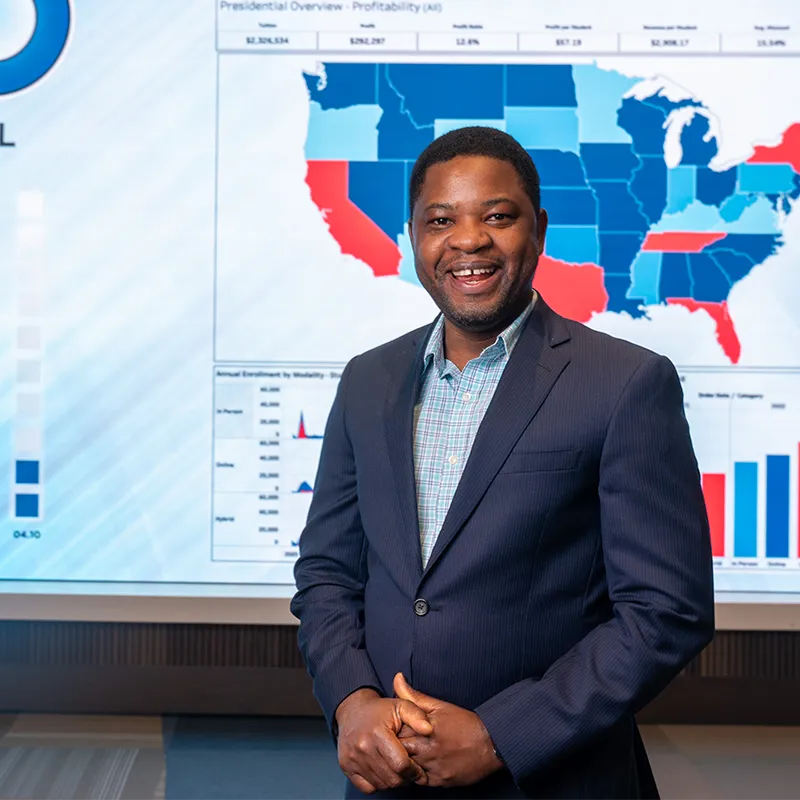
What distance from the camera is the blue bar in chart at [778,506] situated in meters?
2.28

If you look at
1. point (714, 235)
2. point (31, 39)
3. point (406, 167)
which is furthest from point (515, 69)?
point (31, 39)

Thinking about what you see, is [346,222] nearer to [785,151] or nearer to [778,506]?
[785,151]

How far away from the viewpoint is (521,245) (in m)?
1.14

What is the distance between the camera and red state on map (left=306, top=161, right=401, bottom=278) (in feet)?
7.59

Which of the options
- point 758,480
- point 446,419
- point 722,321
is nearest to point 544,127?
point 722,321

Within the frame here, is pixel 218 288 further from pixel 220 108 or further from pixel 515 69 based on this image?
pixel 515 69

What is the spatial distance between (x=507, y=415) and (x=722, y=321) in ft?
4.68

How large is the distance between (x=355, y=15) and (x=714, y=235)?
1.08 m

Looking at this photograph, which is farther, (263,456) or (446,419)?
(263,456)

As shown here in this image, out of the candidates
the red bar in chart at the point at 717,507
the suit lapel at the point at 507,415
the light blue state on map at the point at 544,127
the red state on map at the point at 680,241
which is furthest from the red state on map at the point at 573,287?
the suit lapel at the point at 507,415

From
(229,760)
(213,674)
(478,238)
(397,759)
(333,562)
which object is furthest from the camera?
(213,674)

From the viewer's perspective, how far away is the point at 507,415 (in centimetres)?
108

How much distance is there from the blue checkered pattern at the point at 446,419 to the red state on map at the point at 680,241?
124cm

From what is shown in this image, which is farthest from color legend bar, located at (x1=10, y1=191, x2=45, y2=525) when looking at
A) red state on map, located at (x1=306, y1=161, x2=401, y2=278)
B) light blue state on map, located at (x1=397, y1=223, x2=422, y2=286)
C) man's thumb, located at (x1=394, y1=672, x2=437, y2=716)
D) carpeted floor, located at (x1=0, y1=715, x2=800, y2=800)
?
man's thumb, located at (x1=394, y1=672, x2=437, y2=716)
